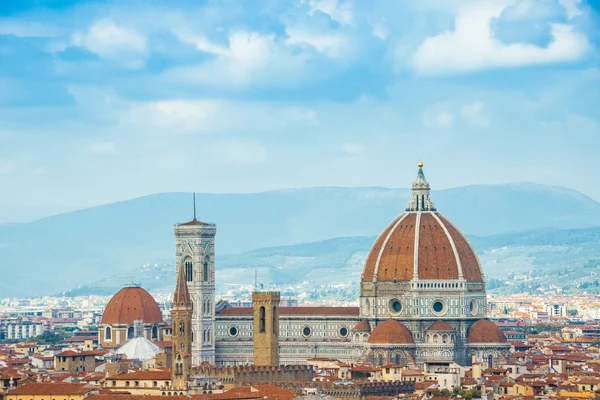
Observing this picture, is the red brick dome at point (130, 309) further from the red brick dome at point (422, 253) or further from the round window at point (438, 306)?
the round window at point (438, 306)

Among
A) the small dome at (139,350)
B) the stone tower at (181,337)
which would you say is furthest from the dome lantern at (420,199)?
the stone tower at (181,337)

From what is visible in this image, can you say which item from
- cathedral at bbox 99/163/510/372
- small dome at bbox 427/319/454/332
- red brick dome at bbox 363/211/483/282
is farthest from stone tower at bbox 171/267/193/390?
red brick dome at bbox 363/211/483/282

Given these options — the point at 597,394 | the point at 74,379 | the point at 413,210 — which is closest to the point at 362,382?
the point at 597,394

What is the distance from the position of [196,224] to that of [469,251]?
1752cm

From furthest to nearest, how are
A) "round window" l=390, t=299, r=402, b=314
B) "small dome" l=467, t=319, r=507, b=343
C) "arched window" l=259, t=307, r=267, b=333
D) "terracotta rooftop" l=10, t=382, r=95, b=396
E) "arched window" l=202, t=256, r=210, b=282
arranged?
"arched window" l=202, t=256, r=210, b=282 → "round window" l=390, t=299, r=402, b=314 → "small dome" l=467, t=319, r=507, b=343 → "arched window" l=259, t=307, r=267, b=333 → "terracotta rooftop" l=10, t=382, r=95, b=396

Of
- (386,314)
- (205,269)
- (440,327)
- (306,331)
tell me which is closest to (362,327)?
(386,314)

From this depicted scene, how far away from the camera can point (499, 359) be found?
11712 centimetres

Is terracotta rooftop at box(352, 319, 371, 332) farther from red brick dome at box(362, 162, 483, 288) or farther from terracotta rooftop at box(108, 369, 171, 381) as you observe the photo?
terracotta rooftop at box(108, 369, 171, 381)

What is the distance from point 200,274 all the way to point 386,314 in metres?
12.2

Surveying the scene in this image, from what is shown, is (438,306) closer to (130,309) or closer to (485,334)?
(485,334)

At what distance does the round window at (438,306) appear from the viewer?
121875 millimetres

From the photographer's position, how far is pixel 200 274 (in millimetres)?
127000

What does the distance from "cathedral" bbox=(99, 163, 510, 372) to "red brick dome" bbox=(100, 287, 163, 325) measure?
340 inches

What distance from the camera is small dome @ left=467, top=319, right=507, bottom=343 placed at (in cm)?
11881
